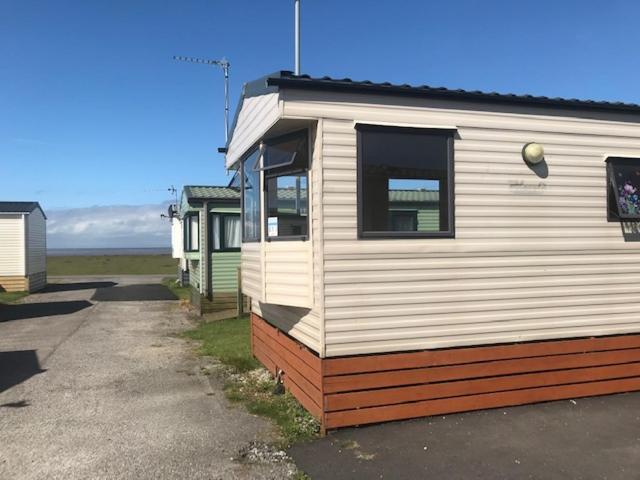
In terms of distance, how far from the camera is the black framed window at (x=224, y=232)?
1497 centimetres

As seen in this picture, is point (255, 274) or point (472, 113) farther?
point (255, 274)

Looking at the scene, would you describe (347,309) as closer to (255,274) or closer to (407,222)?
(407,222)

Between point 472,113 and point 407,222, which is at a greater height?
point 472,113

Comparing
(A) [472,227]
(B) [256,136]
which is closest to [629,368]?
(A) [472,227]

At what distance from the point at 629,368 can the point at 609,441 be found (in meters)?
1.65

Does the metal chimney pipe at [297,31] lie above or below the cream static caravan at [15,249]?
above

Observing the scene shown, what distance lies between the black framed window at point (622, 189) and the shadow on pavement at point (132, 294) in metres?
16.8

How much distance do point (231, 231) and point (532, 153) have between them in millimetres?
10476

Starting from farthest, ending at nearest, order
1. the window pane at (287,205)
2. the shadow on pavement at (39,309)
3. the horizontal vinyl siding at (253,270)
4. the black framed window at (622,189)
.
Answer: the shadow on pavement at (39,309) < the horizontal vinyl siding at (253,270) < the black framed window at (622,189) < the window pane at (287,205)

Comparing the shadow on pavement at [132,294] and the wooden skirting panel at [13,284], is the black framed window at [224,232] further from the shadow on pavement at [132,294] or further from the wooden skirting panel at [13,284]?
the wooden skirting panel at [13,284]

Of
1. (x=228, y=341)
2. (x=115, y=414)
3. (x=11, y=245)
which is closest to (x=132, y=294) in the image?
(x=11, y=245)

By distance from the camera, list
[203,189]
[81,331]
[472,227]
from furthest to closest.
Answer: [203,189] < [81,331] < [472,227]

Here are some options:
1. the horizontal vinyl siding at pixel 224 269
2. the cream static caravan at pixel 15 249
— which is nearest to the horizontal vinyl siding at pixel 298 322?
the horizontal vinyl siding at pixel 224 269

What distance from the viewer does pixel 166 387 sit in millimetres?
7195
